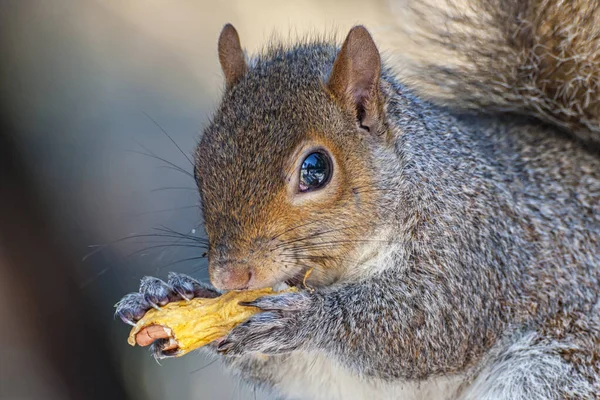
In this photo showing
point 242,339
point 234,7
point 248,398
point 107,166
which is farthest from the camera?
point 234,7

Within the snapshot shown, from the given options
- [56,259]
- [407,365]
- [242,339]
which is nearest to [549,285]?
[407,365]

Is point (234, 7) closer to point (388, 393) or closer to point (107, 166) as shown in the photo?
point (107, 166)

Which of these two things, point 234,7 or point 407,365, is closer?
point 407,365

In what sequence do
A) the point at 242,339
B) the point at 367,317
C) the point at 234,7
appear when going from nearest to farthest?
1. the point at 242,339
2. the point at 367,317
3. the point at 234,7

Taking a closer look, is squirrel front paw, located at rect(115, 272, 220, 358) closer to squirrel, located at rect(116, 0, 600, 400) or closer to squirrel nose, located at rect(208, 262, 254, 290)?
squirrel, located at rect(116, 0, 600, 400)

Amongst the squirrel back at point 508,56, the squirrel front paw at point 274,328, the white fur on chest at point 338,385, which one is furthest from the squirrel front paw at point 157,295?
the squirrel back at point 508,56
